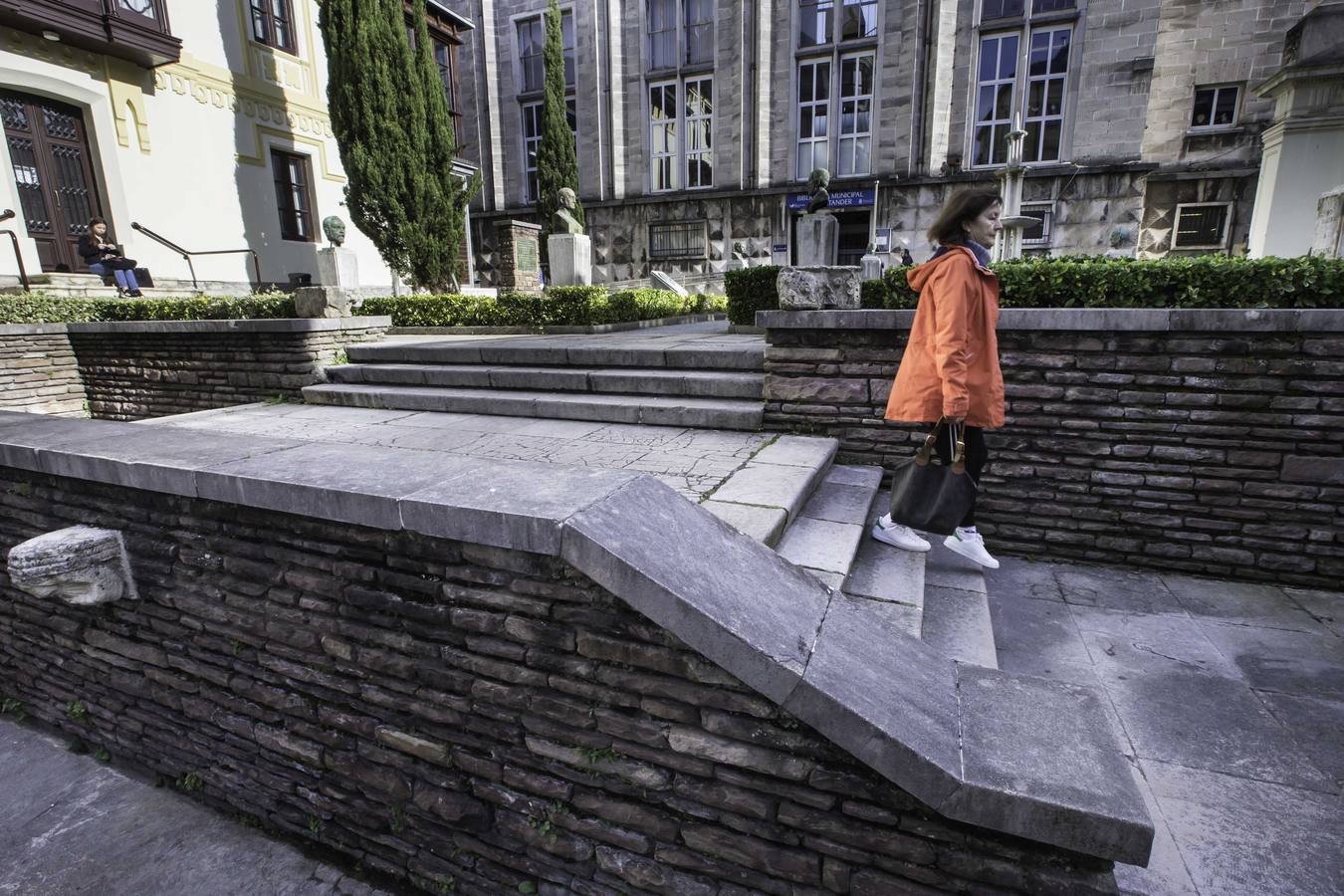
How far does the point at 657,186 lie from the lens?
19812mm

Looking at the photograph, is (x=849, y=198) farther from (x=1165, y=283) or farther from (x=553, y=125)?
(x=1165, y=283)

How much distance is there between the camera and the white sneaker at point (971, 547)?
12.3 ft

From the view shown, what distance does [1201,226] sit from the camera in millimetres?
15203

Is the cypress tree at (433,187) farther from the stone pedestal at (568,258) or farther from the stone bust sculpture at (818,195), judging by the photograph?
the stone bust sculpture at (818,195)

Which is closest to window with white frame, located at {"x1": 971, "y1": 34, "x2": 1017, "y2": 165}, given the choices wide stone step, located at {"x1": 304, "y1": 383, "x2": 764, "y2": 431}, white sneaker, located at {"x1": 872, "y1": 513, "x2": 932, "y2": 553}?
wide stone step, located at {"x1": 304, "y1": 383, "x2": 764, "y2": 431}

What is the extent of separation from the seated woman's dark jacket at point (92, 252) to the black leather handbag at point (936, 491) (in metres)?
13.7

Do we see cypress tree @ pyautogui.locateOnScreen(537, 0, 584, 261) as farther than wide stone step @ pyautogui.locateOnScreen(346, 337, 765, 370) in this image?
Yes

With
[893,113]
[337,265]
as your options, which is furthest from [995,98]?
[337,265]

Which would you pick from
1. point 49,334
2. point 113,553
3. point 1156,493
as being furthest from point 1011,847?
point 49,334

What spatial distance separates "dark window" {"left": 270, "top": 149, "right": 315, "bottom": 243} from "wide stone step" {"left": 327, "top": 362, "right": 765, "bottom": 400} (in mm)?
11233

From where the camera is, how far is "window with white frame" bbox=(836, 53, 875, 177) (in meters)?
17.1

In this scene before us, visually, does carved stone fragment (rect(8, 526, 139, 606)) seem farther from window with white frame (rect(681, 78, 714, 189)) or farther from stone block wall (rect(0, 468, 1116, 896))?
window with white frame (rect(681, 78, 714, 189))

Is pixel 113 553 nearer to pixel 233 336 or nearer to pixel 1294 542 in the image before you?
pixel 233 336

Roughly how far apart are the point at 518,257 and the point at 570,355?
9.29m
